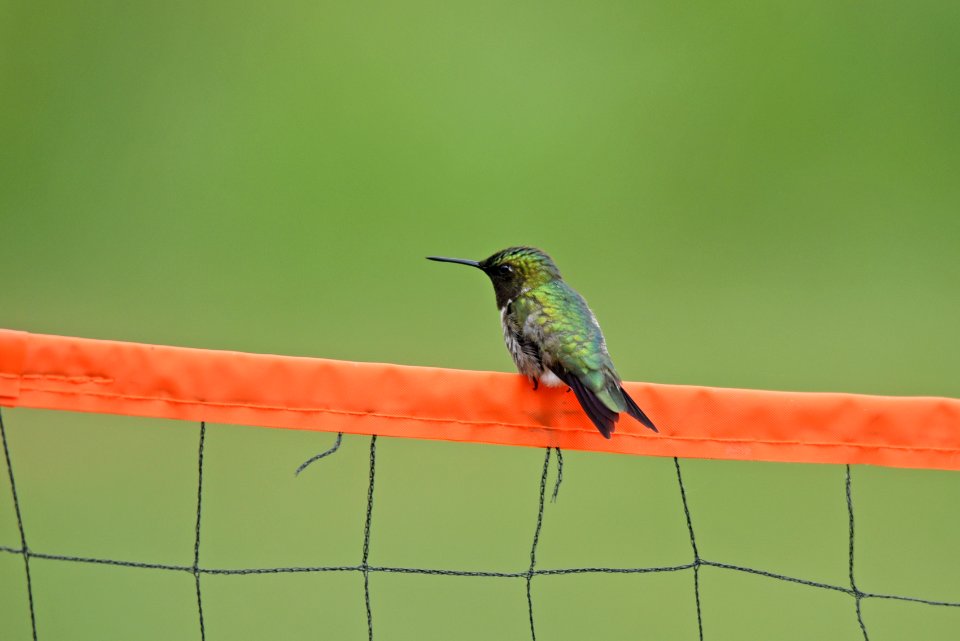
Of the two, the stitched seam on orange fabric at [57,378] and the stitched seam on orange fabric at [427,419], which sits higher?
the stitched seam on orange fabric at [57,378]

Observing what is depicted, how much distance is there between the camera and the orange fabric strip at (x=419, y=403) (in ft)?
5.40

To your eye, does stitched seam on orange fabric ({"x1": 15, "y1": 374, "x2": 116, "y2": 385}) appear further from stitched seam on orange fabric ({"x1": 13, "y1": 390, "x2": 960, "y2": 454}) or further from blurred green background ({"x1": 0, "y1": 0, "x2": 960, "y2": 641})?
blurred green background ({"x1": 0, "y1": 0, "x2": 960, "y2": 641})

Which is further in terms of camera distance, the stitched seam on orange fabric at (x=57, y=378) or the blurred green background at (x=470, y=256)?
the blurred green background at (x=470, y=256)

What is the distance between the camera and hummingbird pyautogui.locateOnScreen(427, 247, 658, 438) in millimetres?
1726

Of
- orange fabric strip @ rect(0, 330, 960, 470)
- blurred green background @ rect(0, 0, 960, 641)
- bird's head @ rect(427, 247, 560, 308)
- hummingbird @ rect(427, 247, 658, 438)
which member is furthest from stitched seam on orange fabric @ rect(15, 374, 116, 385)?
blurred green background @ rect(0, 0, 960, 641)

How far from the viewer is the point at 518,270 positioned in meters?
2.43

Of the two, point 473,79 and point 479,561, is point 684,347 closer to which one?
point 479,561

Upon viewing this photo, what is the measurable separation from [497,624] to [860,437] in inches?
184

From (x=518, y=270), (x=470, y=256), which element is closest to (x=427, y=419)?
(x=518, y=270)

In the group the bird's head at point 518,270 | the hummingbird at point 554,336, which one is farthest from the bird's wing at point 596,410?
the bird's head at point 518,270

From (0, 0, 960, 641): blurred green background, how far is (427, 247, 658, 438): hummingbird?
12.1 feet

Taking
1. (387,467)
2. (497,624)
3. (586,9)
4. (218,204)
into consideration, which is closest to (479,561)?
(497,624)

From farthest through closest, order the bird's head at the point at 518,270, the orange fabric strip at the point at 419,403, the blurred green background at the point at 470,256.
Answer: the blurred green background at the point at 470,256 → the bird's head at the point at 518,270 → the orange fabric strip at the point at 419,403

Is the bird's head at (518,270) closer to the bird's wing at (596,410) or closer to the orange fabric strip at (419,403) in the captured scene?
the bird's wing at (596,410)
